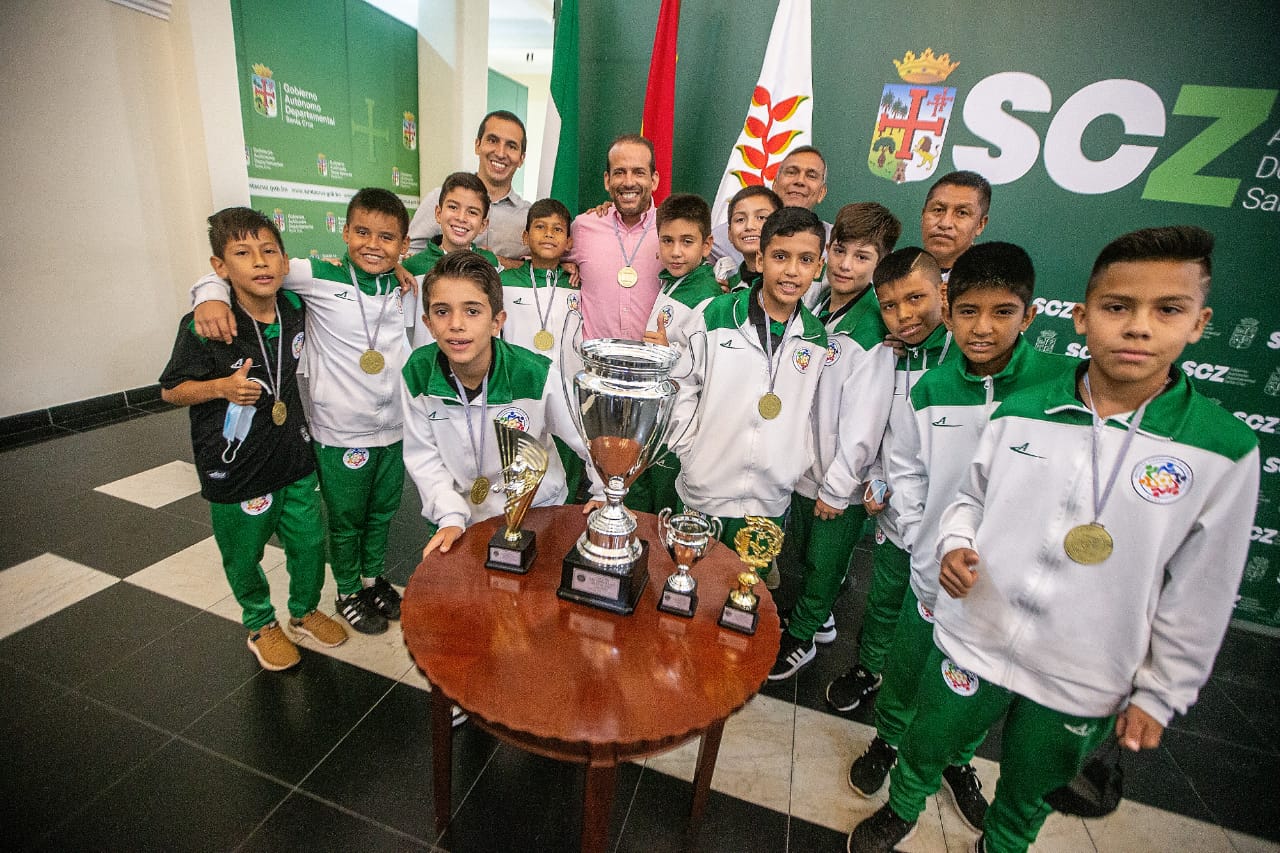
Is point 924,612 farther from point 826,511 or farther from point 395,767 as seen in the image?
point 395,767

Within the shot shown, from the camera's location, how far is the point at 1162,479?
3.47ft

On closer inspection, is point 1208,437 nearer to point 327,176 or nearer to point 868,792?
point 868,792

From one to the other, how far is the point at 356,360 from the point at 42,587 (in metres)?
1.54

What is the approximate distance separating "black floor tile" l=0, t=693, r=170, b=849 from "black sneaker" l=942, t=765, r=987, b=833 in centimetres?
230

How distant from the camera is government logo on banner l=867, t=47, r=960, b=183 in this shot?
2875mm

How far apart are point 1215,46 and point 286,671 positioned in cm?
452

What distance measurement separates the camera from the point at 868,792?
1682 millimetres

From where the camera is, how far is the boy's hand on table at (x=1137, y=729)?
1062mm

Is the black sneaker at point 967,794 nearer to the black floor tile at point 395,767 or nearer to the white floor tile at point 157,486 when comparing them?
the black floor tile at point 395,767

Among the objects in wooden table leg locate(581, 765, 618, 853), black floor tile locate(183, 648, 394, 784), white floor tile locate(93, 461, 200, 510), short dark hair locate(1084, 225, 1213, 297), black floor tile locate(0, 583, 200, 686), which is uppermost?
short dark hair locate(1084, 225, 1213, 297)

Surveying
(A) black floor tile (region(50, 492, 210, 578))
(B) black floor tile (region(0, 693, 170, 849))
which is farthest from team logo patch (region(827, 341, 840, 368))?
(A) black floor tile (region(50, 492, 210, 578))

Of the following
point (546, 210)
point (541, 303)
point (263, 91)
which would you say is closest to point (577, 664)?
point (541, 303)

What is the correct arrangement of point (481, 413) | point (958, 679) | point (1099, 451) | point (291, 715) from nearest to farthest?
point (1099, 451) < point (958, 679) < point (481, 413) < point (291, 715)

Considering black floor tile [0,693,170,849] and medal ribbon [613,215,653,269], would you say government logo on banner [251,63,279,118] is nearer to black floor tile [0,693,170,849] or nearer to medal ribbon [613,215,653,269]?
medal ribbon [613,215,653,269]
